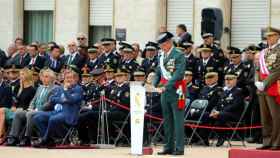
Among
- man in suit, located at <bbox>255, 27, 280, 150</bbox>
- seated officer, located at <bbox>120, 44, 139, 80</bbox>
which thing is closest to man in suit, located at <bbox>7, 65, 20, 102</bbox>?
seated officer, located at <bbox>120, 44, 139, 80</bbox>

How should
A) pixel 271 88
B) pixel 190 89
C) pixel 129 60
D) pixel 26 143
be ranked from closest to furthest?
pixel 271 88, pixel 26 143, pixel 190 89, pixel 129 60

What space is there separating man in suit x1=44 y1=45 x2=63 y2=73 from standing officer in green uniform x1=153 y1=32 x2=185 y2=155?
268 inches

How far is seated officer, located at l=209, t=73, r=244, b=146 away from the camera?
22.5 meters

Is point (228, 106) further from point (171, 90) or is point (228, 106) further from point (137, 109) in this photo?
point (137, 109)

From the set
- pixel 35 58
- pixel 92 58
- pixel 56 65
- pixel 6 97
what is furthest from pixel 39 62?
pixel 6 97

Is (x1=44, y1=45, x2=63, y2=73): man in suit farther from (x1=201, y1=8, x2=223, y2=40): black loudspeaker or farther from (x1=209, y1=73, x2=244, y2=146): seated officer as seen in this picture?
(x1=209, y1=73, x2=244, y2=146): seated officer

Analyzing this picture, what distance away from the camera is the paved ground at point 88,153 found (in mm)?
19377

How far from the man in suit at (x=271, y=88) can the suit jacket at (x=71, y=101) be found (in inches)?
215

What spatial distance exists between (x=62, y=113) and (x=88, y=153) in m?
1.76

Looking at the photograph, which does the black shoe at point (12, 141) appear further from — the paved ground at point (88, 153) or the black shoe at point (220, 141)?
the black shoe at point (220, 141)

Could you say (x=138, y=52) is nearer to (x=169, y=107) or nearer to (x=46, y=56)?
(x=46, y=56)

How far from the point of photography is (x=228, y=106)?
22516 mm

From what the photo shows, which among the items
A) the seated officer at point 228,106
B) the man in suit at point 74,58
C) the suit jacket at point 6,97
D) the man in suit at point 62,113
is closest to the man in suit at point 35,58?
the man in suit at point 74,58

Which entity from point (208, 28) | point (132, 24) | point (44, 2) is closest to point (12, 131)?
point (208, 28)
